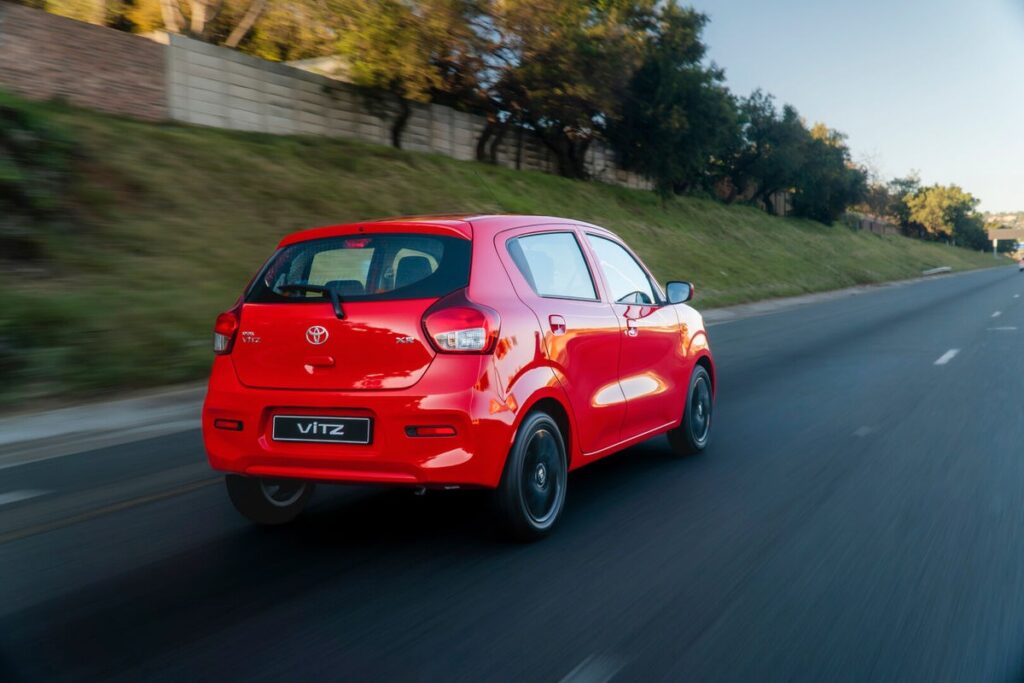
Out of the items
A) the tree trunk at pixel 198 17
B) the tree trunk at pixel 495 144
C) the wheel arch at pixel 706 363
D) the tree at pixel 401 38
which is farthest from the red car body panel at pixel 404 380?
the tree trunk at pixel 495 144

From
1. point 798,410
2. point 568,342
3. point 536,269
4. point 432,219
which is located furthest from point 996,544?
point 798,410

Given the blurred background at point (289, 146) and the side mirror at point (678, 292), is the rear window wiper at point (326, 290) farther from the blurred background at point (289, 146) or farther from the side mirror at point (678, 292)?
the blurred background at point (289, 146)

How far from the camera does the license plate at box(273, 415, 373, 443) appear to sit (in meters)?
4.73

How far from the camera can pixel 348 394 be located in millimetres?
4758

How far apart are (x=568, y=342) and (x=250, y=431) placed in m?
1.69

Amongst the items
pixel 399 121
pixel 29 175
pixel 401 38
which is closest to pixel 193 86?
pixel 401 38

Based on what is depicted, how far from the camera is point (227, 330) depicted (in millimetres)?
5172

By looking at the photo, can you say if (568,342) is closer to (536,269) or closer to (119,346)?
(536,269)

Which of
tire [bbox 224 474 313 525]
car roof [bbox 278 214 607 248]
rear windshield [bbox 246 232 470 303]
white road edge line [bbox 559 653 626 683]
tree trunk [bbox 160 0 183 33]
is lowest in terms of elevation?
tire [bbox 224 474 313 525]

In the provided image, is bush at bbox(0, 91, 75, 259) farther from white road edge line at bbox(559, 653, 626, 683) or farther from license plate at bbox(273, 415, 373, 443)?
white road edge line at bbox(559, 653, 626, 683)

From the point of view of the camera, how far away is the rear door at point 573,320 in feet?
17.3

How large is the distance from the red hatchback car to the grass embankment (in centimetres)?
549

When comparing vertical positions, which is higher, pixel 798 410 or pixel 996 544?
pixel 996 544

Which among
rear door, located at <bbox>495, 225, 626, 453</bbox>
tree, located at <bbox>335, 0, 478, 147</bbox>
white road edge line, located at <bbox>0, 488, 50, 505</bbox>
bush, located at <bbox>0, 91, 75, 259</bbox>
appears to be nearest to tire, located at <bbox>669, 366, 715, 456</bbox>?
rear door, located at <bbox>495, 225, 626, 453</bbox>
